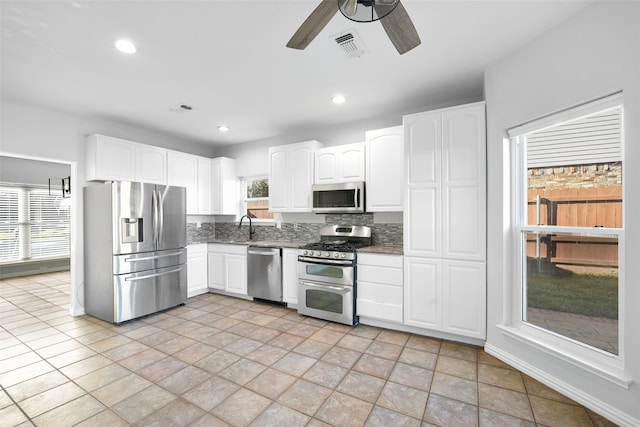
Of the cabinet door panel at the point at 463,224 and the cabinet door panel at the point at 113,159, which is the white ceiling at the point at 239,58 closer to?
the cabinet door panel at the point at 113,159

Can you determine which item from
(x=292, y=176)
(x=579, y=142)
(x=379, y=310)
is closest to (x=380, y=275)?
(x=379, y=310)

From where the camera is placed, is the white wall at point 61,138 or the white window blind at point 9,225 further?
the white window blind at point 9,225

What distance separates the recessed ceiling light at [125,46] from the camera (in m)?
2.21

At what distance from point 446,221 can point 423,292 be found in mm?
774

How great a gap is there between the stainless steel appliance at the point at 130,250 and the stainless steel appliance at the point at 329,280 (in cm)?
183

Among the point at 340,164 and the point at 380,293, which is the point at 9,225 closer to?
the point at 340,164

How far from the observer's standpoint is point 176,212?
411cm

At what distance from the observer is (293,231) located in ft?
15.4

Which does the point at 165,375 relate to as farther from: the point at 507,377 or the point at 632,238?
the point at 632,238

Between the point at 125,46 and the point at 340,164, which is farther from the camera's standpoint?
the point at 340,164

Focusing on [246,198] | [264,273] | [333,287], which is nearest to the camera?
[333,287]

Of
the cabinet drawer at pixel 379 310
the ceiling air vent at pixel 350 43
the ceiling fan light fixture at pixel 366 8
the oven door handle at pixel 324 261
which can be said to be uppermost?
the ceiling air vent at pixel 350 43

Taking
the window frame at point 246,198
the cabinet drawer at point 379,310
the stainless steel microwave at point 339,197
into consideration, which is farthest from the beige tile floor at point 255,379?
the window frame at point 246,198

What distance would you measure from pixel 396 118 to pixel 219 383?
3474mm
